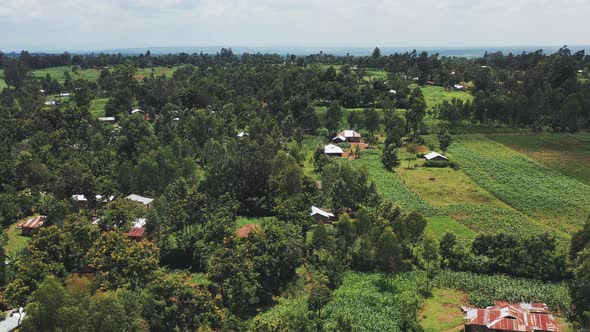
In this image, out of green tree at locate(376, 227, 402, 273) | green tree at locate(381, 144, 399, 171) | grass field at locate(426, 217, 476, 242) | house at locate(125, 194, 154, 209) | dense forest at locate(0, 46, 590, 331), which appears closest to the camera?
dense forest at locate(0, 46, 590, 331)

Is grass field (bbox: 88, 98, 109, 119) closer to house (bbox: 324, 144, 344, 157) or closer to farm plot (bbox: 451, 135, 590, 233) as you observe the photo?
house (bbox: 324, 144, 344, 157)

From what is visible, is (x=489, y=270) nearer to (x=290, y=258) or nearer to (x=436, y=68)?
(x=290, y=258)

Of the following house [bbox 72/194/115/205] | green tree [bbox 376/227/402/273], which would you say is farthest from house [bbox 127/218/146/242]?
green tree [bbox 376/227/402/273]

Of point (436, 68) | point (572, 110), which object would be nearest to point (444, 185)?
point (572, 110)

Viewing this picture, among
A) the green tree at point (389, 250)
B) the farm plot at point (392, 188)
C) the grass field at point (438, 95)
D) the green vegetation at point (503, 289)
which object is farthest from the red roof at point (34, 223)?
the grass field at point (438, 95)

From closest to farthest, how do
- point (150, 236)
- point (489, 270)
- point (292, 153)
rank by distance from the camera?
point (489, 270)
point (150, 236)
point (292, 153)

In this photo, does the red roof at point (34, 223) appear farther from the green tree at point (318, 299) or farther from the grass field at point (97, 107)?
the grass field at point (97, 107)
